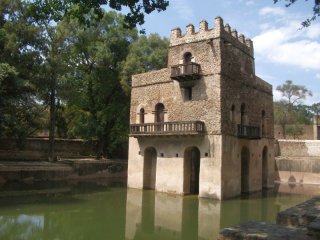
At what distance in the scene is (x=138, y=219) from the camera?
14.0 metres

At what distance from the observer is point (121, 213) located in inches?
589

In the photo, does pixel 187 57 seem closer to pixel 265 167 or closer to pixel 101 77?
pixel 265 167

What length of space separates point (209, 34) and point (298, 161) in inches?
A: 584

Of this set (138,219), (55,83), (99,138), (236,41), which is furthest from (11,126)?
(236,41)

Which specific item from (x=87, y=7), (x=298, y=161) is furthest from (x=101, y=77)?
(x=87, y=7)

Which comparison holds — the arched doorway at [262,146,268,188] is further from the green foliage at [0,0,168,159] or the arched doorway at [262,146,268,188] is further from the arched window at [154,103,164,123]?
the green foliage at [0,0,168,159]

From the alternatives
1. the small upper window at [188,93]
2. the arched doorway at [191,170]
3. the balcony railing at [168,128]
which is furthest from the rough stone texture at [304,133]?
the balcony railing at [168,128]

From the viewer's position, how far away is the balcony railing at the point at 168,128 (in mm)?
18766

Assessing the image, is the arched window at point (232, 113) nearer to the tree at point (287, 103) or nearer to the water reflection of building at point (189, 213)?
the water reflection of building at point (189, 213)

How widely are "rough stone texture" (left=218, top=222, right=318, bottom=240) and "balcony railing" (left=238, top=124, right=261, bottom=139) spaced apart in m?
12.0

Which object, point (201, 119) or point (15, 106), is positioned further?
point (15, 106)

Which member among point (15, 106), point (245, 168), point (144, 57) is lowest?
point (245, 168)

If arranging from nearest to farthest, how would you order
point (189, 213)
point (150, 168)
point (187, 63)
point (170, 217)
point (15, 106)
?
point (170, 217), point (189, 213), point (187, 63), point (15, 106), point (150, 168)

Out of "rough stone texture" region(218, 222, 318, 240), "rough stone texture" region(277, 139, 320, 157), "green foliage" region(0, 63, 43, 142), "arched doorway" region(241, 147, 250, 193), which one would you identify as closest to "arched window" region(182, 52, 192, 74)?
"arched doorway" region(241, 147, 250, 193)
